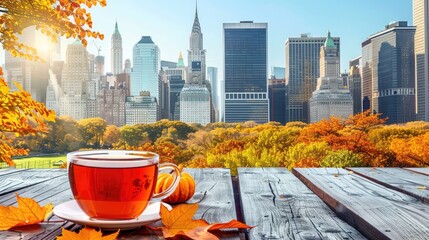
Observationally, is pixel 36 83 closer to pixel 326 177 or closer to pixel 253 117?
pixel 253 117

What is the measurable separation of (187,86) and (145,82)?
7833 millimetres

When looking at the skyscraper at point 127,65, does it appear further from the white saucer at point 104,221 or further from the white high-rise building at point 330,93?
the white saucer at point 104,221

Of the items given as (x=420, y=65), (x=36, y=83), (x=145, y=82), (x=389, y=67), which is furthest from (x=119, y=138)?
(x=145, y=82)

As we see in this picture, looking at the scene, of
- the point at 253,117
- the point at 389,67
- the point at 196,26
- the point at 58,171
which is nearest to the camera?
the point at 58,171

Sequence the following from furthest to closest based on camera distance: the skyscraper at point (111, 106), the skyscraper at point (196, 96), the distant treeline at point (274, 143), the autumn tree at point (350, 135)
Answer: the skyscraper at point (196, 96), the skyscraper at point (111, 106), the autumn tree at point (350, 135), the distant treeline at point (274, 143)

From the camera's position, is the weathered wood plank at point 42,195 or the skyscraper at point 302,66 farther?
the skyscraper at point 302,66

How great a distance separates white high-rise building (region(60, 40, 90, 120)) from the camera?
59.3 meters

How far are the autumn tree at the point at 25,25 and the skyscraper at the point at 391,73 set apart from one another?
53.2 metres

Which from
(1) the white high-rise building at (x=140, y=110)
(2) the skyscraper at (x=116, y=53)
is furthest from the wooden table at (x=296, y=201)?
(2) the skyscraper at (x=116, y=53)

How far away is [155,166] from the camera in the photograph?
0.68 metres

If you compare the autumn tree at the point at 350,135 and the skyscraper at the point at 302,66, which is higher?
the skyscraper at the point at 302,66

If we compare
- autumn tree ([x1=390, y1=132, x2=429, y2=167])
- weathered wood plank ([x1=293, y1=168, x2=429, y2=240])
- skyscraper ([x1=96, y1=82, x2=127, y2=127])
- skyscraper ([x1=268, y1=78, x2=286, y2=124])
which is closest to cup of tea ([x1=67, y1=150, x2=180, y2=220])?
weathered wood plank ([x1=293, y1=168, x2=429, y2=240])

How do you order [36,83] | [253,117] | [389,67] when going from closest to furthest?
[36,83] < [389,67] < [253,117]

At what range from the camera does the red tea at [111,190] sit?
63 cm
